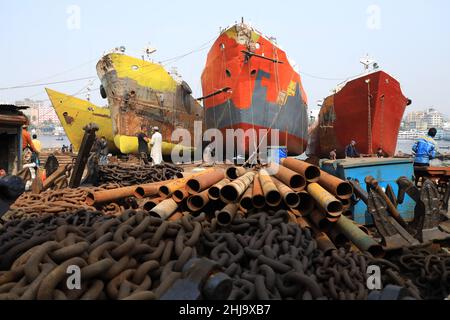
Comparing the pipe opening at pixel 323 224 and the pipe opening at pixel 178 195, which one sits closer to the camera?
the pipe opening at pixel 323 224

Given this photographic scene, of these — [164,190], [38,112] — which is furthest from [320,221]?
[38,112]

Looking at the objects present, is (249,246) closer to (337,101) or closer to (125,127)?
(337,101)

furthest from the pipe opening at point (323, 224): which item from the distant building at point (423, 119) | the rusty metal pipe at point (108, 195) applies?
the distant building at point (423, 119)

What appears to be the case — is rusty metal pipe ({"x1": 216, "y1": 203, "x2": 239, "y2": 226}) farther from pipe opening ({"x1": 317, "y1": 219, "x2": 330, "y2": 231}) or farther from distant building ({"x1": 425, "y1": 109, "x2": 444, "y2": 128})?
distant building ({"x1": 425, "y1": 109, "x2": 444, "y2": 128})

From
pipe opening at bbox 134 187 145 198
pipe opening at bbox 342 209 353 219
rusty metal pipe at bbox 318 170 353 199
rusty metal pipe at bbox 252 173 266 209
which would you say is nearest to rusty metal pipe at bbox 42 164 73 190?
pipe opening at bbox 134 187 145 198

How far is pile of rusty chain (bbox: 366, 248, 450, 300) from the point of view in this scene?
10.6 feet

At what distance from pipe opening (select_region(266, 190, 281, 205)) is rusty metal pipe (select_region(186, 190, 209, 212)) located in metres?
0.85

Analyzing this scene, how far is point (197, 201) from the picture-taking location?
14.8 feet

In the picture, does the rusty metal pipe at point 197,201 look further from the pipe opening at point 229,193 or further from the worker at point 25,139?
the worker at point 25,139

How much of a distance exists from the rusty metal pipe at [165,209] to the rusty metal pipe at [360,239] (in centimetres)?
220

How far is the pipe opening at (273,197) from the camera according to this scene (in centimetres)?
429

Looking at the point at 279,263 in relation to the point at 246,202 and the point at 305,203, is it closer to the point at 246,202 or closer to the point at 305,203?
the point at 246,202
